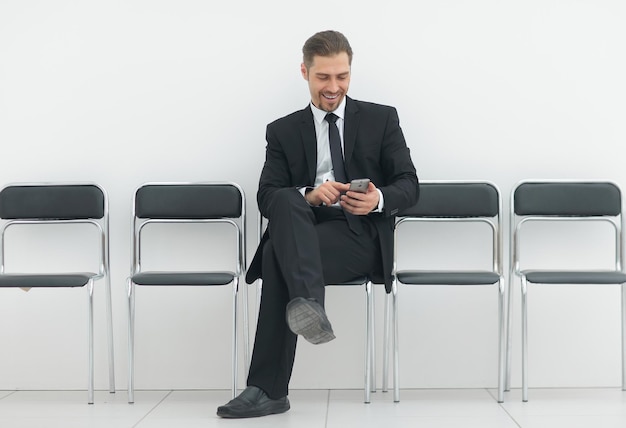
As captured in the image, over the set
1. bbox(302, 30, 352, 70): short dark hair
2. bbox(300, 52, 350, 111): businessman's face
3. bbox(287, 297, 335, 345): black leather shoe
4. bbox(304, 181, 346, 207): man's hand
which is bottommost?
bbox(287, 297, 335, 345): black leather shoe

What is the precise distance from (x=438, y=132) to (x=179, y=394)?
1469 millimetres

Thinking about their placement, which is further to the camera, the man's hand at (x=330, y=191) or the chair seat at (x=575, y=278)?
the chair seat at (x=575, y=278)

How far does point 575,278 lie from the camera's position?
10.5ft

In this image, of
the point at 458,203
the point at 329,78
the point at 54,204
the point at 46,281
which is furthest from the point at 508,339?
the point at 54,204

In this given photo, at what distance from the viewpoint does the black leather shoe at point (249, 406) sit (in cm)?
282

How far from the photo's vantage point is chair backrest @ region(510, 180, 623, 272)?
137 inches

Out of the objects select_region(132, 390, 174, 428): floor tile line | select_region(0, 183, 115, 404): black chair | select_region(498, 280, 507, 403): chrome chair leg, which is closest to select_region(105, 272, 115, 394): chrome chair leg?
select_region(0, 183, 115, 404): black chair

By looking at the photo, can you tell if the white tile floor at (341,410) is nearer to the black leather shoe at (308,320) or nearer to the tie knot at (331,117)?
the black leather shoe at (308,320)

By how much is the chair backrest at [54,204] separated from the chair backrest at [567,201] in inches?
63.8

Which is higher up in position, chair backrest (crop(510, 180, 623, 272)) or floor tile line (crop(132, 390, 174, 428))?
chair backrest (crop(510, 180, 623, 272))

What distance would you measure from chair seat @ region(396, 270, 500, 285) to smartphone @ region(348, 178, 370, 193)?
0.43 meters

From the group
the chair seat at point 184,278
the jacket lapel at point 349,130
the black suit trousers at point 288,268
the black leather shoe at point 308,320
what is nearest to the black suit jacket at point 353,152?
the jacket lapel at point 349,130

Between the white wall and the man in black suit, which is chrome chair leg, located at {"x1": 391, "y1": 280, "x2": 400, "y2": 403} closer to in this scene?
the man in black suit

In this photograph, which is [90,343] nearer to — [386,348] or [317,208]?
[317,208]
